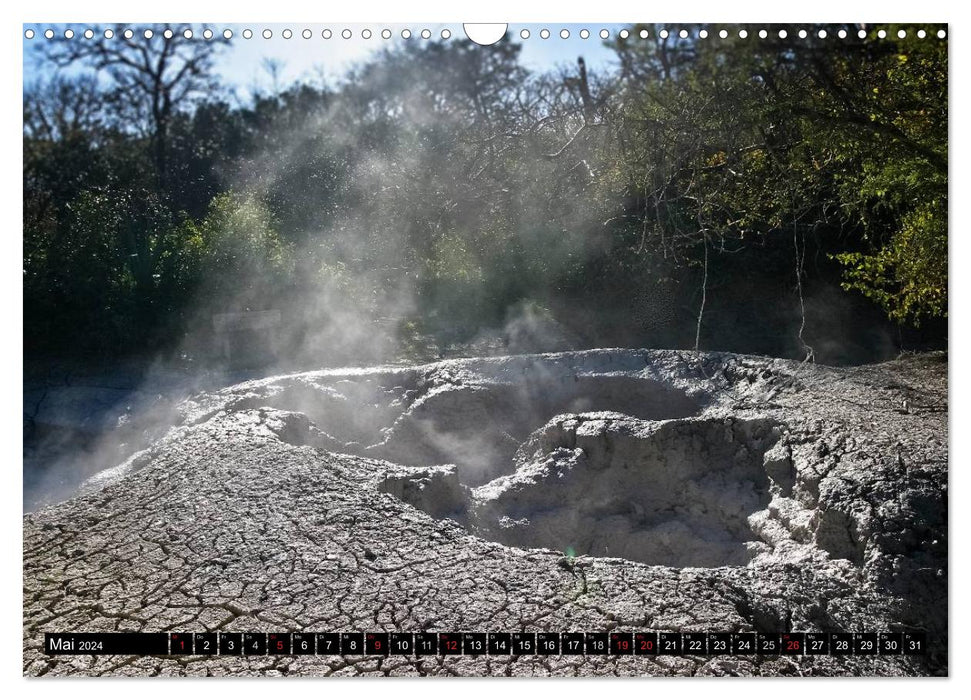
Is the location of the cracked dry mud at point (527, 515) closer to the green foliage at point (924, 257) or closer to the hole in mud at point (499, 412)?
the hole in mud at point (499, 412)

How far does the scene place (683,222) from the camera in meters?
5.33

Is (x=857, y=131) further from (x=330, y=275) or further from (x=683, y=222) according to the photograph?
(x=330, y=275)

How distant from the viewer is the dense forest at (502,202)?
10.5ft

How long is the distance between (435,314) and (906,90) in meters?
4.49

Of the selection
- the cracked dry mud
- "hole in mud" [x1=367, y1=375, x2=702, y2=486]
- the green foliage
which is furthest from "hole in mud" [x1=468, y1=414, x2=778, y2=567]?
the green foliage

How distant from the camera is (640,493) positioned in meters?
4.22

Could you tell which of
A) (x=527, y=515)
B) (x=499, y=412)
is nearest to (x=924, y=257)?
(x=527, y=515)

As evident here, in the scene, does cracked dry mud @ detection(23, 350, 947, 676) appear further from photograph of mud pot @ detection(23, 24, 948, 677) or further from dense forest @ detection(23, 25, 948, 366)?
dense forest @ detection(23, 25, 948, 366)

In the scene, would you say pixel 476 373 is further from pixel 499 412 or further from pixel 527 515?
pixel 527 515

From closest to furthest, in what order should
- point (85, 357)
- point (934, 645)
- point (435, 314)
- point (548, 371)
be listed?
point (934, 645) < point (548, 371) < point (85, 357) < point (435, 314)

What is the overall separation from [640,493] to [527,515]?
0.56 metres

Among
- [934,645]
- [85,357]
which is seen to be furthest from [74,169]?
[934,645]

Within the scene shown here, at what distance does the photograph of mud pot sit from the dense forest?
28 millimetres

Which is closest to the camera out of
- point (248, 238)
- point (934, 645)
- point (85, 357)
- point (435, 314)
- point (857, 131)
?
point (934, 645)
